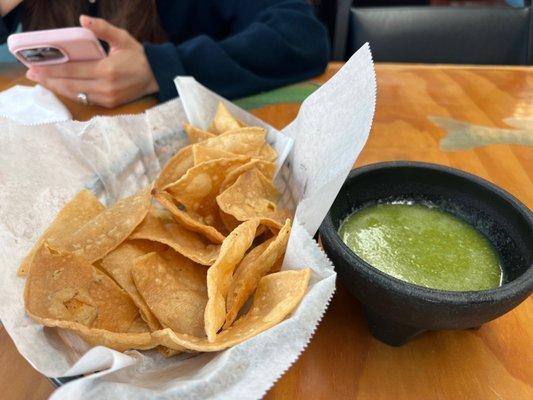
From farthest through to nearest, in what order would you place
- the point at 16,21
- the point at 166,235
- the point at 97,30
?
the point at 16,21 < the point at 97,30 < the point at 166,235

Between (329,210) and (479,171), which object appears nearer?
(329,210)

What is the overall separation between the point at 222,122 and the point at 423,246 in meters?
0.46

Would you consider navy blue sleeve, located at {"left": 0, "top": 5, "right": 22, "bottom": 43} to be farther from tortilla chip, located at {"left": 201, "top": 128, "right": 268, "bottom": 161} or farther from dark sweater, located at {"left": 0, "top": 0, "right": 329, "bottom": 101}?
tortilla chip, located at {"left": 201, "top": 128, "right": 268, "bottom": 161}

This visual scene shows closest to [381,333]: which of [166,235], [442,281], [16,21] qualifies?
[442,281]

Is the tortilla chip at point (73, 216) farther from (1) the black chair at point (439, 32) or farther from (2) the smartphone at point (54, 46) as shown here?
(1) the black chair at point (439, 32)

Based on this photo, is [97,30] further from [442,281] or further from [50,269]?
[442,281]

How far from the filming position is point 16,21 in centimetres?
150

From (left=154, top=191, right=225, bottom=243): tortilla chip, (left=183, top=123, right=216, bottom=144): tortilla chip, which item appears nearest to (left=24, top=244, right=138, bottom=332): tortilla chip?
(left=154, top=191, right=225, bottom=243): tortilla chip

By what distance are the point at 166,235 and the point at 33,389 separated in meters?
0.26

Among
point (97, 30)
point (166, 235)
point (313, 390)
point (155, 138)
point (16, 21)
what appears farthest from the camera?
point (16, 21)

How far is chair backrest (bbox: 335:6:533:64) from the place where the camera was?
1.74 m

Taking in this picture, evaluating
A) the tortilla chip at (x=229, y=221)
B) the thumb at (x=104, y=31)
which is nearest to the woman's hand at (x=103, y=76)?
the thumb at (x=104, y=31)

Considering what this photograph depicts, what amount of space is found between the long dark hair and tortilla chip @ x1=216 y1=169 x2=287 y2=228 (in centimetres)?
101

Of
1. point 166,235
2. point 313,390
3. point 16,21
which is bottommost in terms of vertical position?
point 313,390
